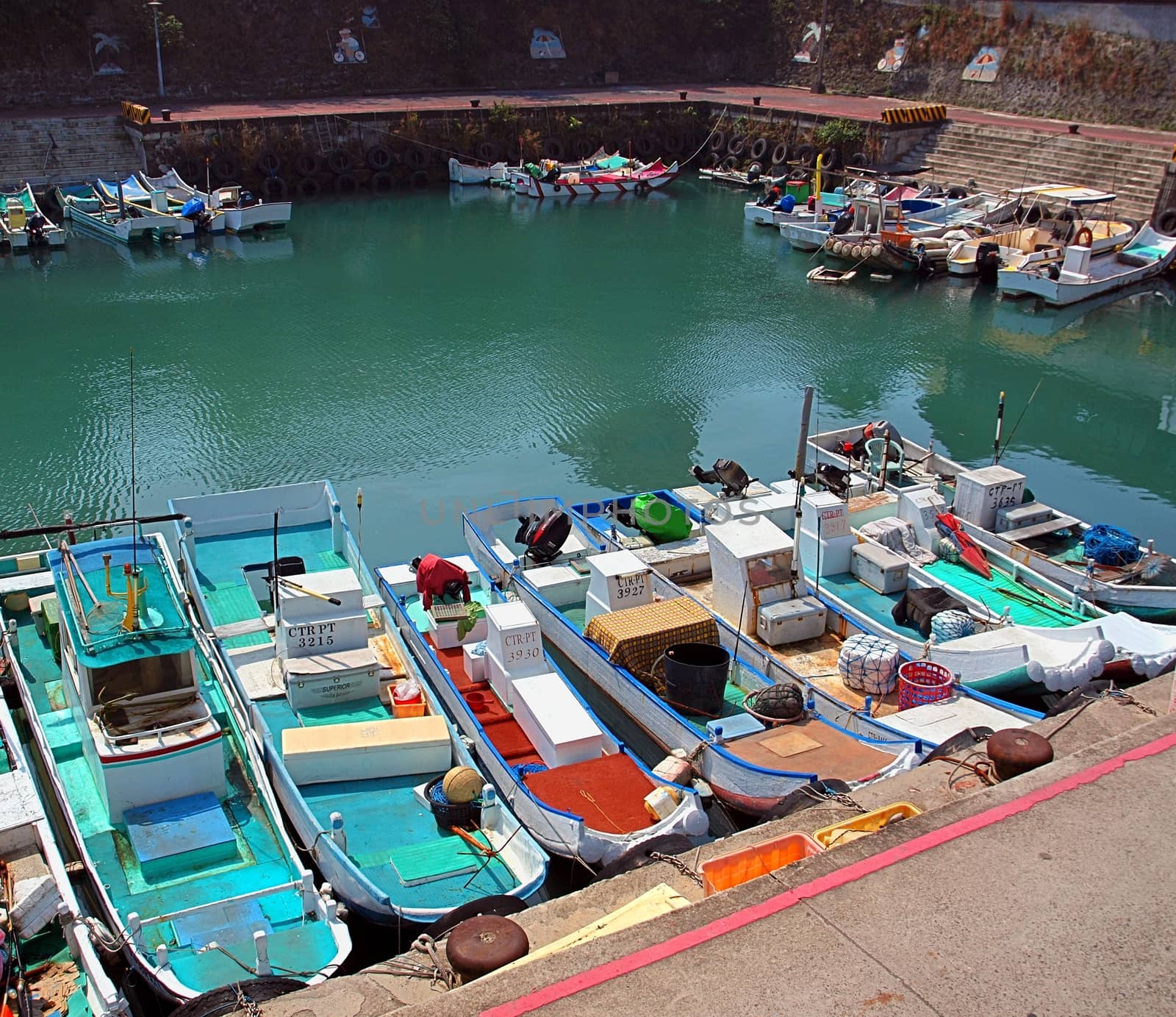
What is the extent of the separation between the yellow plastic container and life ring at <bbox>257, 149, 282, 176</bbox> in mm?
38647

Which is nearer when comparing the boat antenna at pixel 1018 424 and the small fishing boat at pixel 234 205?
the boat antenna at pixel 1018 424

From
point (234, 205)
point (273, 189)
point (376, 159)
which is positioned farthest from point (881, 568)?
point (376, 159)

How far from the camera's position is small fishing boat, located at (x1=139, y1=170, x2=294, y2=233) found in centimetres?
3594

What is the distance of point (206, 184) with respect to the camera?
131 ft

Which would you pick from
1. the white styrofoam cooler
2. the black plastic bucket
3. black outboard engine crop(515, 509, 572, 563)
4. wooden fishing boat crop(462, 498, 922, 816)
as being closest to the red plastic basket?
wooden fishing boat crop(462, 498, 922, 816)

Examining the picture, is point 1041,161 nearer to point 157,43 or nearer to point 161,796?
point 157,43

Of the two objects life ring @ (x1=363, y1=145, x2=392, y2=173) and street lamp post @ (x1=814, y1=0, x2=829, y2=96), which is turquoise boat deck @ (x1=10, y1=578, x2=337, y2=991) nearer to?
life ring @ (x1=363, y1=145, x2=392, y2=173)

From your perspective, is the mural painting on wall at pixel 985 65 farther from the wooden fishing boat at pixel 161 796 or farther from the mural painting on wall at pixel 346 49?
the wooden fishing boat at pixel 161 796

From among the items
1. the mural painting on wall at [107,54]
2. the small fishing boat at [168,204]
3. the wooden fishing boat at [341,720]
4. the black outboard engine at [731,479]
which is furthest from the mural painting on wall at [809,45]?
the wooden fishing boat at [341,720]

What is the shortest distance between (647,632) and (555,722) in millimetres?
1762

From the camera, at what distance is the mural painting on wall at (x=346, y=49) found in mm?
49875

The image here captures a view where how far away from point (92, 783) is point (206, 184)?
33377 millimetres

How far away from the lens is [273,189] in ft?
135

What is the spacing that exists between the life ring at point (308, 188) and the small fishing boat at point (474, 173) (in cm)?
496
